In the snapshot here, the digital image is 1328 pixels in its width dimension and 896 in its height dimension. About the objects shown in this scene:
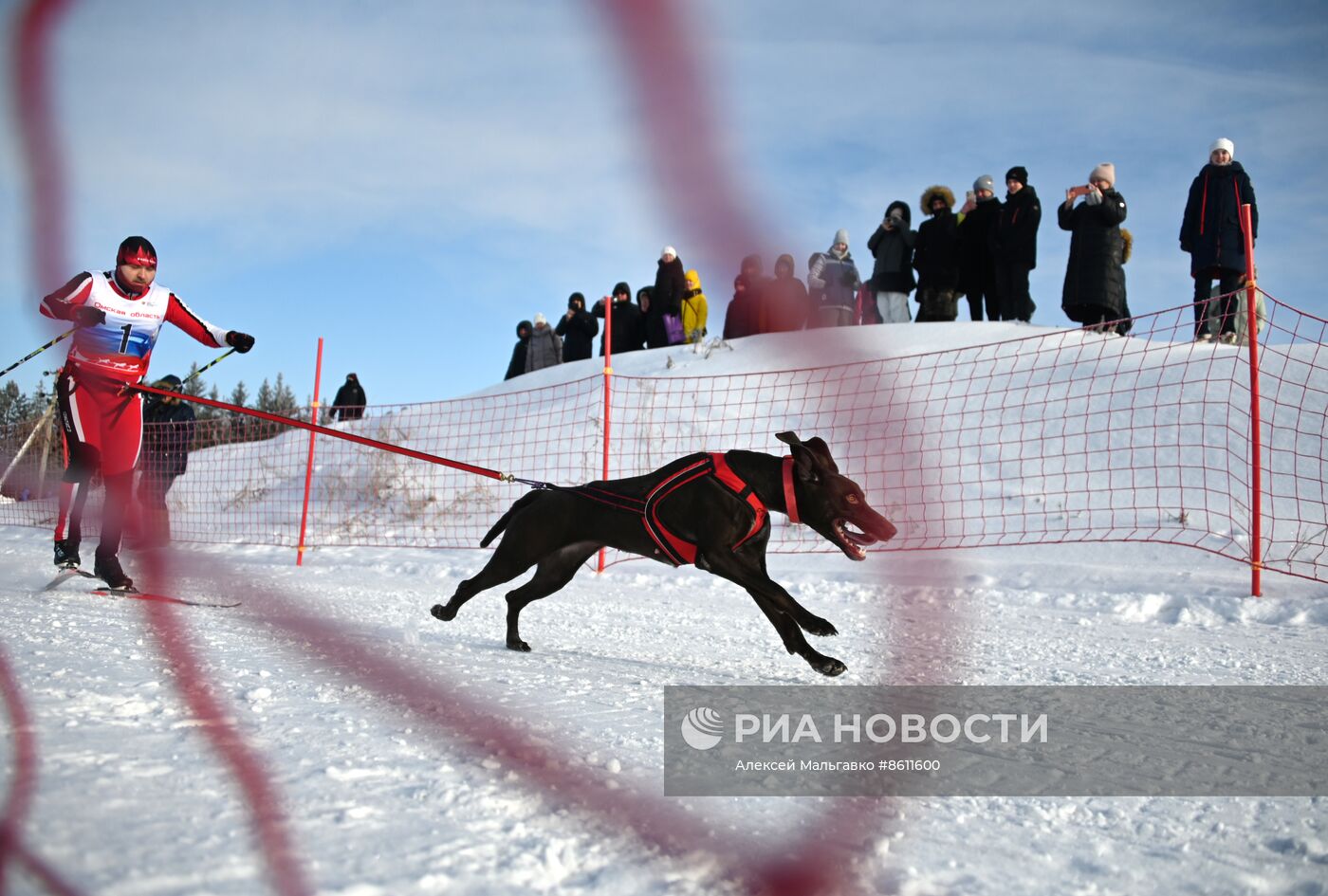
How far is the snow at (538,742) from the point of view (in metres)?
1.46

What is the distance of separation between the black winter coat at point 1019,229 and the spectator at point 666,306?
3.52m

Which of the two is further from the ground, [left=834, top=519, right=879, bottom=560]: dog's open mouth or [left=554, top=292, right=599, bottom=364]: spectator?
[left=554, top=292, right=599, bottom=364]: spectator

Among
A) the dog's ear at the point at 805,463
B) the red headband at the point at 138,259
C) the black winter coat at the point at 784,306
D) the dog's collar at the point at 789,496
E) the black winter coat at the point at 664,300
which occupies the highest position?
the black winter coat at the point at 664,300

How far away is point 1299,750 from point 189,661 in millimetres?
3190

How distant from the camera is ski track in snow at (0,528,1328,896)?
145cm

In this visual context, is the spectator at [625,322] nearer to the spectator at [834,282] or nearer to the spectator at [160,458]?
the spectator at [834,282]

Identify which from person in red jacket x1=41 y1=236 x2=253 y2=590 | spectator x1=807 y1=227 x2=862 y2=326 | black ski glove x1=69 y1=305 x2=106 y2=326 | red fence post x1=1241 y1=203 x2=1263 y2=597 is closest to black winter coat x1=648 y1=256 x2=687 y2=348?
spectator x1=807 y1=227 x2=862 y2=326

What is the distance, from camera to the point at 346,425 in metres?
13.6

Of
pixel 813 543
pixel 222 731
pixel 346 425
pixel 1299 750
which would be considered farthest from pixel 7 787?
pixel 346 425

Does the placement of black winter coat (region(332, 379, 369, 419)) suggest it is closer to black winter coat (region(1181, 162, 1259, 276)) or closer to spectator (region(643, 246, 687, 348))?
spectator (region(643, 246, 687, 348))

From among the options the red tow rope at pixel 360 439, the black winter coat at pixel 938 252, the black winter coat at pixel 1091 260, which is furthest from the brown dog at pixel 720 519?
the black winter coat at pixel 938 252

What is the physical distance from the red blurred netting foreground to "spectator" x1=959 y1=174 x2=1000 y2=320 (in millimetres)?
835

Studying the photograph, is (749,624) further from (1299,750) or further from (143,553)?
(143,553)

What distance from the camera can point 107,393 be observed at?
4.64 metres
